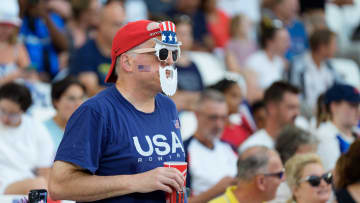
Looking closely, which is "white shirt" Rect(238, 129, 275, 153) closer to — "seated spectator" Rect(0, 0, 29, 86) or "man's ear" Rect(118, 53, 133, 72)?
"seated spectator" Rect(0, 0, 29, 86)

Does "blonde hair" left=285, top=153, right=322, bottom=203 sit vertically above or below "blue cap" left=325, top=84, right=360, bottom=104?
below

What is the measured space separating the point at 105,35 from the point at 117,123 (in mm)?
4148

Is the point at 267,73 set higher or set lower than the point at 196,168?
higher

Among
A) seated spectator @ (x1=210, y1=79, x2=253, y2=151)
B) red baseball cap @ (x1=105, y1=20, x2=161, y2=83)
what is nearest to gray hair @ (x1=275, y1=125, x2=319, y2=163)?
seated spectator @ (x1=210, y1=79, x2=253, y2=151)

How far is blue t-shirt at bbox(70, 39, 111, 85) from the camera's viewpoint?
6941 mm

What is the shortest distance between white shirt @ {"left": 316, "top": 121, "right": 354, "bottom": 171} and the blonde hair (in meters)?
1.10

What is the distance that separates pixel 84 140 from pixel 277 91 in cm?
443

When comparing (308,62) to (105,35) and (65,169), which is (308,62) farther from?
(65,169)

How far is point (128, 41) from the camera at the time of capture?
3.23m

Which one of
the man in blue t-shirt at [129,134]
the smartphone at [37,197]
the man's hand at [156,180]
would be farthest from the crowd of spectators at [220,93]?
the smartphone at [37,197]

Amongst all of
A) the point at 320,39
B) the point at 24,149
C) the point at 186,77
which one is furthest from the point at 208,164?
the point at 320,39

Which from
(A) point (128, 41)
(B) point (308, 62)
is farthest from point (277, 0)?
(A) point (128, 41)

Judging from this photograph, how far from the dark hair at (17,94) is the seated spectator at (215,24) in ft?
15.5

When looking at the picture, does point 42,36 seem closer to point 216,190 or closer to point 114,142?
point 216,190
